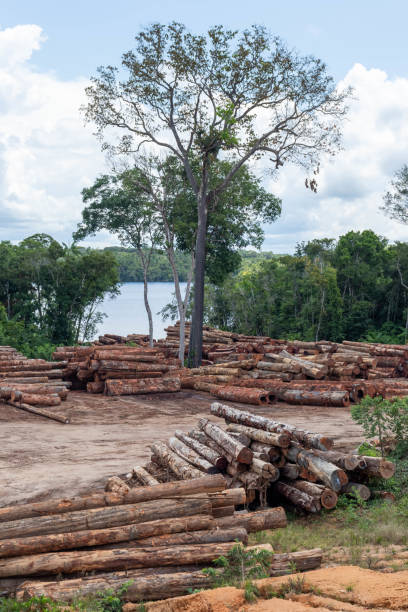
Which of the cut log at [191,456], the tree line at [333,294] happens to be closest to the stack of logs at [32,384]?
the cut log at [191,456]

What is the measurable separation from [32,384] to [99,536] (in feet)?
38.0

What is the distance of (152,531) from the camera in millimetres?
6320

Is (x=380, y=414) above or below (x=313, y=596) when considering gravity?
above

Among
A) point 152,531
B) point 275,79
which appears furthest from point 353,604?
point 275,79

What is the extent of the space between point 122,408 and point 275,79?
52.6 feet

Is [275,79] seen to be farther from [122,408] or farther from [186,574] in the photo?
[186,574]

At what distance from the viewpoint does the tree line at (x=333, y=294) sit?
38.2 m

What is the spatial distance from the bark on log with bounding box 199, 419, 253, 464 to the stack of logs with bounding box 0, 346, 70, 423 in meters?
5.86

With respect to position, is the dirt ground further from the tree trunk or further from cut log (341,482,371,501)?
the tree trunk

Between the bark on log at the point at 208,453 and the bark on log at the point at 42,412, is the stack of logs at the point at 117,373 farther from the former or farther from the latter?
the bark on log at the point at 208,453

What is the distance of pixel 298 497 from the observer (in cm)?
820

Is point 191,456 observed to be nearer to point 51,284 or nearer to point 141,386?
point 141,386

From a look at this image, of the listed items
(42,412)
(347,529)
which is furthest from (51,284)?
(347,529)

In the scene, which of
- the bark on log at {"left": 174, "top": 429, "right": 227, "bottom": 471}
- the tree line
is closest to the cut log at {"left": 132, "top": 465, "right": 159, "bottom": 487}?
the bark on log at {"left": 174, "top": 429, "right": 227, "bottom": 471}
